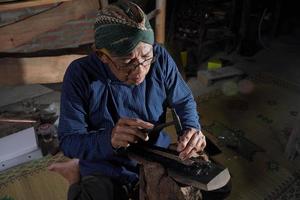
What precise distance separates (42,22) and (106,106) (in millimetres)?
1488

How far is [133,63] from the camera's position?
156 cm

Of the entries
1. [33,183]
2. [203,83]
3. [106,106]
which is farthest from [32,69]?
[203,83]

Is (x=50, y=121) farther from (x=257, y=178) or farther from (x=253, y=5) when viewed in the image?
(x=253, y=5)

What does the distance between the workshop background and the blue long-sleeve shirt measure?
1.19 metres

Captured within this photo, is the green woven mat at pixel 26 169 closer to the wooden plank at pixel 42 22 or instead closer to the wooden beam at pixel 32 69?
the wooden beam at pixel 32 69

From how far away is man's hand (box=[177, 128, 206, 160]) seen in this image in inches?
60.8

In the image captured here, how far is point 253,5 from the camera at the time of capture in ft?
19.6

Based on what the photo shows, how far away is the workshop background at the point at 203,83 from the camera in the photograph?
283 cm

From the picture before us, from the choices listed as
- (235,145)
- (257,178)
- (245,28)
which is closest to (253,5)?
(245,28)

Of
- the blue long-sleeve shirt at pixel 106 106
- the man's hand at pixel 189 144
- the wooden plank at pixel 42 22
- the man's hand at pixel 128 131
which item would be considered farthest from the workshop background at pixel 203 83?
the man's hand at pixel 128 131

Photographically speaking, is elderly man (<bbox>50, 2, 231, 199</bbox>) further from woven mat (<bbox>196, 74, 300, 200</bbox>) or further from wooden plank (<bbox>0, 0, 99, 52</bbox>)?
woven mat (<bbox>196, 74, 300, 200</bbox>)

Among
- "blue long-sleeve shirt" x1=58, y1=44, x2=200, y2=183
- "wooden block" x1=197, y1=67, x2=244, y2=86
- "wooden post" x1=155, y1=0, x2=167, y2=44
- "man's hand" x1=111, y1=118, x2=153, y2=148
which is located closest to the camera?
"man's hand" x1=111, y1=118, x2=153, y2=148

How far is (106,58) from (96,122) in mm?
420

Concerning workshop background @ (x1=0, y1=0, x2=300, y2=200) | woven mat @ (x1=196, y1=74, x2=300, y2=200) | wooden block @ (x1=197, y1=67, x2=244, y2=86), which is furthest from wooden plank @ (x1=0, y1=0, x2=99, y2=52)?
wooden block @ (x1=197, y1=67, x2=244, y2=86)
